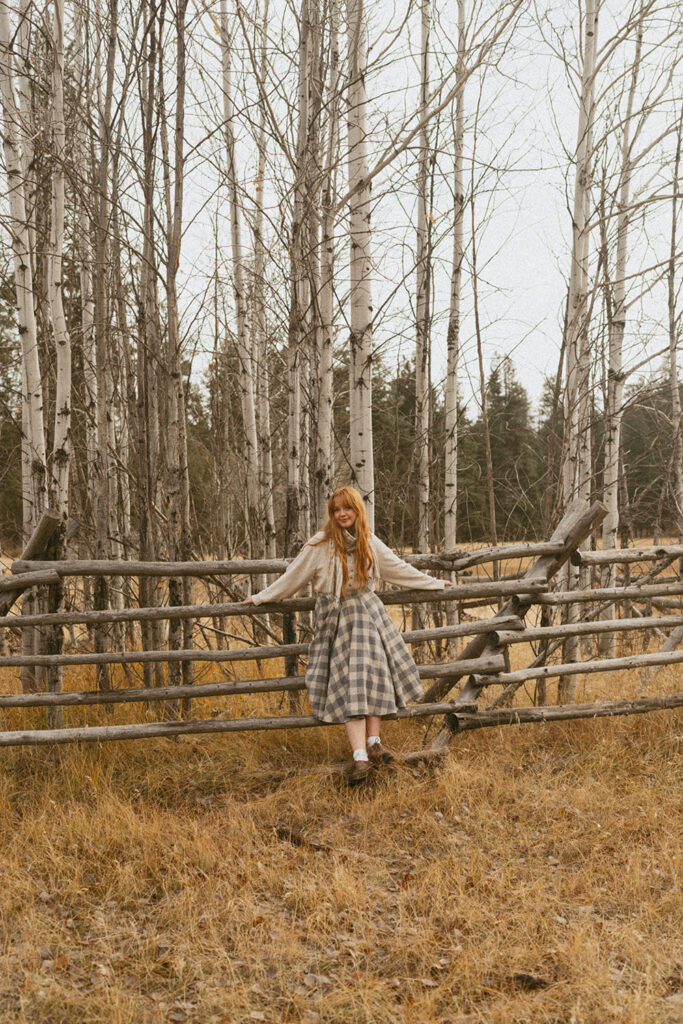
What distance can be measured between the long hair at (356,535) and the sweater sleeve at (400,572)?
96mm

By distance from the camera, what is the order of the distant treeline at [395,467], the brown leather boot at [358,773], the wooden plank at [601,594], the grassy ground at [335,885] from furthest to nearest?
the distant treeline at [395,467] < the wooden plank at [601,594] < the brown leather boot at [358,773] < the grassy ground at [335,885]

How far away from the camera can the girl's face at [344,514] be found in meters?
4.36

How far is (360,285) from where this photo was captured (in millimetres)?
5047

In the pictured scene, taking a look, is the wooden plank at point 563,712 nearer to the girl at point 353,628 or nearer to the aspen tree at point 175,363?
the girl at point 353,628

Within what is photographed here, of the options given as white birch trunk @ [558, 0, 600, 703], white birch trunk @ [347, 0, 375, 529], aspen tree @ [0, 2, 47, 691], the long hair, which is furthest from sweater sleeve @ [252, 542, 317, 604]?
white birch trunk @ [558, 0, 600, 703]

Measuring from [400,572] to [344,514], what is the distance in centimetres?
50

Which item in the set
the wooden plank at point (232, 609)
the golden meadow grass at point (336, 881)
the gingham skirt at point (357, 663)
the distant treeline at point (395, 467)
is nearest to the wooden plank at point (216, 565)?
the wooden plank at point (232, 609)

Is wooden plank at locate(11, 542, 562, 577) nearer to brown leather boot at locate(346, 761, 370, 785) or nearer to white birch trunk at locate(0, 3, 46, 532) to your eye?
white birch trunk at locate(0, 3, 46, 532)

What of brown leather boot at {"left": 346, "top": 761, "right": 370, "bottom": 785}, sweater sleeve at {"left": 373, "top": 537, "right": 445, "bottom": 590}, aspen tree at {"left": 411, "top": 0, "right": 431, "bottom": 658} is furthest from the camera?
aspen tree at {"left": 411, "top": 0, "right": 431, "bottom": 658}

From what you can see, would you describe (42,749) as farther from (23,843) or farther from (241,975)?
(241,975)

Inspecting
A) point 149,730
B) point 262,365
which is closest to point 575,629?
point 149,730

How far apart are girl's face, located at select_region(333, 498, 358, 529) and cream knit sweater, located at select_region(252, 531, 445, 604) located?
0.48 feet

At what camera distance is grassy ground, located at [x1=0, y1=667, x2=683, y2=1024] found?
2.63m

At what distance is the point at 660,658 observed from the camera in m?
5.50
